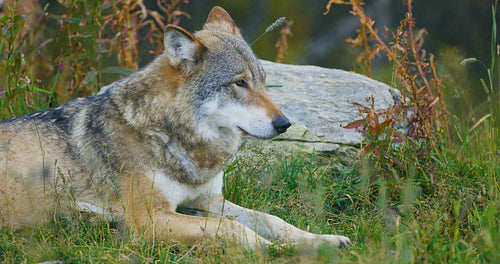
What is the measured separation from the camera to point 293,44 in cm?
1368

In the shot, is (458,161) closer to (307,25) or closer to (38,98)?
(38,98)

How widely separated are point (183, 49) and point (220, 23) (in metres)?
0.89

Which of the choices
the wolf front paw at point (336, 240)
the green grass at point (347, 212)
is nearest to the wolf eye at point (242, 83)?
the green grass at point (347, 212)

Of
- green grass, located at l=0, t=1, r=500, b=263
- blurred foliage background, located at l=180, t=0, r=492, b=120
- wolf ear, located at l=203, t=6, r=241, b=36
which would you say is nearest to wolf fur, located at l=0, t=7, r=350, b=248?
green grass, located at l=0, t=1, r=500, b=263

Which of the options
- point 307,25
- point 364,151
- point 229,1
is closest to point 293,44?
point 307,25

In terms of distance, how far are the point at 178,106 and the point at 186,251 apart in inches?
42.0

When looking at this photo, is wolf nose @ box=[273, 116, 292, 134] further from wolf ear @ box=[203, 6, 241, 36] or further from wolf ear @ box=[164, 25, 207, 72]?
wolf ear @ box=[203, 6, 241, 36]

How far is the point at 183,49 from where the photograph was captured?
12.3 ft

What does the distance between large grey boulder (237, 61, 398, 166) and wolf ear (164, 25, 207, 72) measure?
48.6 inches

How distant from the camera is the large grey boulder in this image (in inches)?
194

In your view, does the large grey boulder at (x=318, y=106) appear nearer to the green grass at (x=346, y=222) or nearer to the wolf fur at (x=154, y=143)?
the green grass at (x=346, y=222)

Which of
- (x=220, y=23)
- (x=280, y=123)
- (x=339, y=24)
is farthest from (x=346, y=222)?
(x=339, y=24)

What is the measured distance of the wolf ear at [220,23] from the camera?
4453mm

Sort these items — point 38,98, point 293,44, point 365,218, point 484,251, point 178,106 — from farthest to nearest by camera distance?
point 293,44, point 38,98, point 365,218, point 178,106, point 484,251
